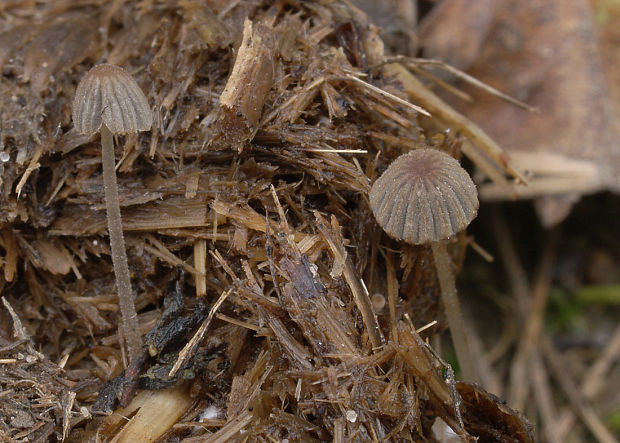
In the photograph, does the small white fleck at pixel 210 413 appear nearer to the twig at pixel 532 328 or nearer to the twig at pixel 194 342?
the twig at pixel 194 342

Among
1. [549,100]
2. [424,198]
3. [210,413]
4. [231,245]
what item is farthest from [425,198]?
[549,100]

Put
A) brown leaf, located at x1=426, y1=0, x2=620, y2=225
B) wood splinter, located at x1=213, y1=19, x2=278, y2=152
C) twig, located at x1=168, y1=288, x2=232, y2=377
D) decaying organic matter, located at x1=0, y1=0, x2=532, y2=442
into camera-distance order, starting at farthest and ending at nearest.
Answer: brown leaf, located at x1=426, y1=0, x2=620, y2=225, wood splinter, located at x1=213, y1=19, x2=278, y2=152, twig, located at x1=168, y1=288, x2=232, y2=377, decaying organic matter, located at x1=0, y1=0, x2=532, y2=442

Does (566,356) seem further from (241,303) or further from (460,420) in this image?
(241,303)

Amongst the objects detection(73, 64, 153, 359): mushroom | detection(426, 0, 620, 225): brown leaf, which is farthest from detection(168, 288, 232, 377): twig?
detection(426, 0, 620, 225): brown leaf

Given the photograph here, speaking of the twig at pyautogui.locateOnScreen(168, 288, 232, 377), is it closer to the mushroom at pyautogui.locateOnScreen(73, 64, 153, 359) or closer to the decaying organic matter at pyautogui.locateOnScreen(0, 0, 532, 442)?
the decaying organic matter at pyautogui.locateOnScreen(0, 0, 532, 442)

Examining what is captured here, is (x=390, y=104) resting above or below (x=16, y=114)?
below

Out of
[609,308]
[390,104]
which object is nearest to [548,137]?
[609,308]
